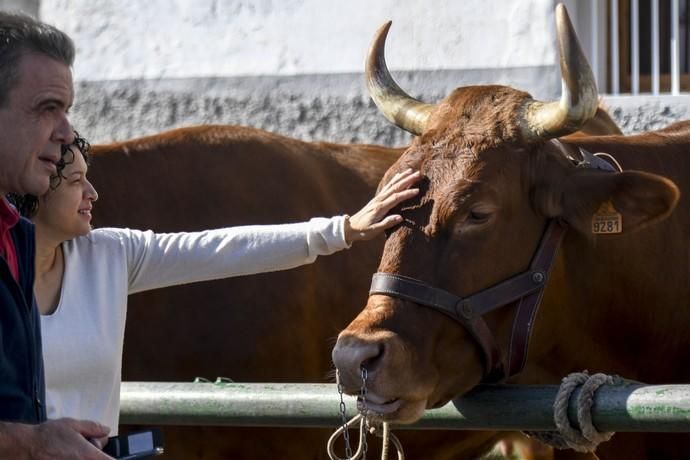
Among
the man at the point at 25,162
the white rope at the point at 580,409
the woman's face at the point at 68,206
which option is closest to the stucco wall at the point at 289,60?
the white rope at the point at 580,409

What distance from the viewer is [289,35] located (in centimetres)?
728

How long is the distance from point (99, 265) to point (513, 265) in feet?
3.75

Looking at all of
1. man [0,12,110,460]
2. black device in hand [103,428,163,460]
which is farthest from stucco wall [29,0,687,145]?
black device in hand [103,428,163,460]

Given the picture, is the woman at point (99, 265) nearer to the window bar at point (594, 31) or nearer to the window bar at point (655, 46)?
the window bar at point (594, 31)

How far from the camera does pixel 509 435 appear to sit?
17.0 feet

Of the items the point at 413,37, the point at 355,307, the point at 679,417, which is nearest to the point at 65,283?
the point at 679,417

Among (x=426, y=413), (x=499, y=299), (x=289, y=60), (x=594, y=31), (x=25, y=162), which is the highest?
(x=594, y=31)

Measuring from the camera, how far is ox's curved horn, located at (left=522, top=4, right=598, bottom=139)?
11.9ft

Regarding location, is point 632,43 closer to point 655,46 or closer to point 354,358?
point 655,46

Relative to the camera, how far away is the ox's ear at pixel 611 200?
3686 mm

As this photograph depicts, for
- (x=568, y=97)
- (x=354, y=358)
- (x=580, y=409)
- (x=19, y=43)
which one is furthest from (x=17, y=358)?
(x=568, y=97)

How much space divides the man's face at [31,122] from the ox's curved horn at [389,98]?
161 cm

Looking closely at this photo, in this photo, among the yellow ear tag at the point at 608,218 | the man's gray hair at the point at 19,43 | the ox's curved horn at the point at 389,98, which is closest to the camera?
the man's gray hair at the point at 19,43

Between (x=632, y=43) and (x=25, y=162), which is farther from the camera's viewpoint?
(x=632, y=43)
